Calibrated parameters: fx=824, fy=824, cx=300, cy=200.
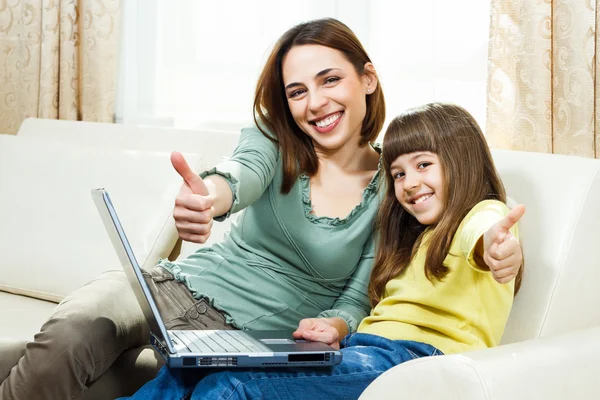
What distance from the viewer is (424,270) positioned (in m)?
1.54

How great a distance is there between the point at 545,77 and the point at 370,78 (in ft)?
1.94

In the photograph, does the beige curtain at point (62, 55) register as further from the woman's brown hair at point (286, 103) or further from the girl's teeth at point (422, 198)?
the girl's teeth at point (422, 198)

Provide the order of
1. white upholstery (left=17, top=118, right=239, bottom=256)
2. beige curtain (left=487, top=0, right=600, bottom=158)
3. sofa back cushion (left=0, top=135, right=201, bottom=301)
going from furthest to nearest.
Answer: white upholstery (left=17, top=118, right=239, bottom=256), sofa back cushion (left=0, top=135, right=201, bottom=301), beige curtain (left=487, top=0, right=600, bottom=158)

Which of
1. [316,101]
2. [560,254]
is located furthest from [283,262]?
[560,254]

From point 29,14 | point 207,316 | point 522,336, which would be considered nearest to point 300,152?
point 207,316

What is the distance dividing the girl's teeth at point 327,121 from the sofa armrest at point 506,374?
0.72 m

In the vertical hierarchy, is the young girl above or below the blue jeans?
above

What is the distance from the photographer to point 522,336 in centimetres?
153

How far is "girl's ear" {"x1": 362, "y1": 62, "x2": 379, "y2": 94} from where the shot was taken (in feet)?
6.00

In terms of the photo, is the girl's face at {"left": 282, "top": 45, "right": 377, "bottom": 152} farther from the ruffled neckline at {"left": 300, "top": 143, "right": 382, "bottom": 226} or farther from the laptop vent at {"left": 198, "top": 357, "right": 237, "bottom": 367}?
the laptop vent at {"left": 198, "top": 357, "right": 237, "bottom": 367}

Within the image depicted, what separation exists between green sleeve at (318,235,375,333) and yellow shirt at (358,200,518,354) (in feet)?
0.48

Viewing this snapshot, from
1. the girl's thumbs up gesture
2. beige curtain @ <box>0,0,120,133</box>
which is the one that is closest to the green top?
the girl's thumbs up gesture

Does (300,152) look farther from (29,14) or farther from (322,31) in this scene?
(29,14)

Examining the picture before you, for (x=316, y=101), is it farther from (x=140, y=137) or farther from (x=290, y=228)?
(x=140, y=137)
